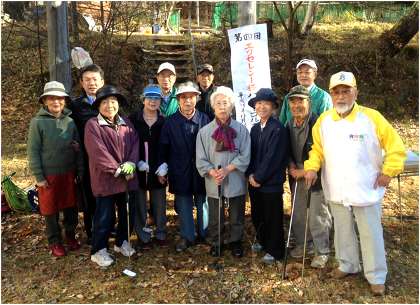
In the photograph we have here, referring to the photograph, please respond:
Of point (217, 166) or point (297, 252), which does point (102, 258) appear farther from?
point (297, 252)

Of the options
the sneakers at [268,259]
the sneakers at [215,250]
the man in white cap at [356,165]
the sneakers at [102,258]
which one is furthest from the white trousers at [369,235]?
the sneakers at [102,258]

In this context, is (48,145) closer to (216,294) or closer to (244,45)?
(216,294)

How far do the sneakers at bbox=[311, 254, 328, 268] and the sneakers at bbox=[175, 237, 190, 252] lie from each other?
1619 mm

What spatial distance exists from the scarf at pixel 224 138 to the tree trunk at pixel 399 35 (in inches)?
359

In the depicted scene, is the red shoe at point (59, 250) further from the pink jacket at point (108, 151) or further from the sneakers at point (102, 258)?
the pink jacket at point (108, 151)

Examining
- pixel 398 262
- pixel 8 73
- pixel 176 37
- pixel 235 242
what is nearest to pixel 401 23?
pixel 176 37

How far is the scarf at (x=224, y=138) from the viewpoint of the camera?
163 inches

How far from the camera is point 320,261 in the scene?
13.6 ft

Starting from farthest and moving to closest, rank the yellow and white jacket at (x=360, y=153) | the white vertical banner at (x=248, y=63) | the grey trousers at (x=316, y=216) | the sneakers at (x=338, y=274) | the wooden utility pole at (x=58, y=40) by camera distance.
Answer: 1. the wooden utility pole at (x=58, y=40)
2. the white vertical banner at (x=248, y=63)
3. the grey trousers at (x=316, y=216)
4. the sneakers at (x=338, y=274)
5. the yellow and white jacket at (x=360, y=153)

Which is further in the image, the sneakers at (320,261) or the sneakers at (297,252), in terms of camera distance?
the sneakers at (297,252)

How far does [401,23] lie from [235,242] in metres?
9.92

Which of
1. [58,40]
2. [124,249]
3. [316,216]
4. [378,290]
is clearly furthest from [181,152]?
[58,40]

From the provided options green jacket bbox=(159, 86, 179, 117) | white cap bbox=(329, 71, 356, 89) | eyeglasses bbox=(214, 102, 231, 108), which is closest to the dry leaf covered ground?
green jacket bbox=(159, 86, 179, 117)

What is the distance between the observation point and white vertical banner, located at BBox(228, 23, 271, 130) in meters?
5.57
